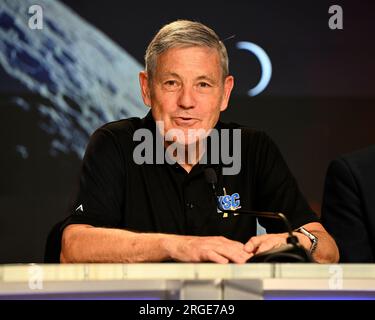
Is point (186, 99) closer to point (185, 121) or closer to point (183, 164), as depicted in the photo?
point (185, 121)

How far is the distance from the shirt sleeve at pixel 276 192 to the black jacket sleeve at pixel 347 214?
0.28 meters

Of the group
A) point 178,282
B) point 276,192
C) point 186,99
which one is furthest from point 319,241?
point 178,282

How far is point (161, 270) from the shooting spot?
41.6 inches

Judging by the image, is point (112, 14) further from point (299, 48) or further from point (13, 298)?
point (13, 298)

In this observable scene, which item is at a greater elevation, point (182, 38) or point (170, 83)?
point (182, 38)

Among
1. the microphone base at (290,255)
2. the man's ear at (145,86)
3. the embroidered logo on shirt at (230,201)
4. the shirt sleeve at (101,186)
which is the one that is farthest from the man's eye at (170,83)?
the microphone base at (290,255)

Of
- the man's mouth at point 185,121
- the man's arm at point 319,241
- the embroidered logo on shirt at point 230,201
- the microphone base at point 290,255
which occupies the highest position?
the man's mouth at point 185,121

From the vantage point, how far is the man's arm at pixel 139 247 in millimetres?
1641

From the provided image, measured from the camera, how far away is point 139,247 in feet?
6.07

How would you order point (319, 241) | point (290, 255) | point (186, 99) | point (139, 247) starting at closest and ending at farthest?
point (290, 255)
point (139, 247)
point (319, 241)
point (186, 99)

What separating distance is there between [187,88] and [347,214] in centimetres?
68

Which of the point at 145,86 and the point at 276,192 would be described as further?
the point at 145,86

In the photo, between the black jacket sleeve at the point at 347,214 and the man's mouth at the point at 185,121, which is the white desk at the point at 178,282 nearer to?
the black jacket sleeve at the point at 347,214

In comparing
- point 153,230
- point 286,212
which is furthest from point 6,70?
point 286,212
